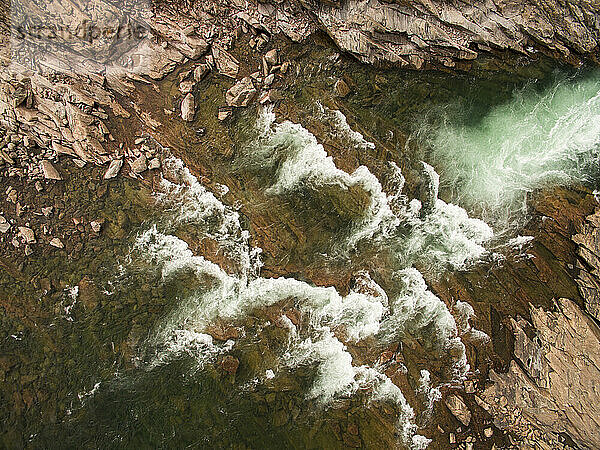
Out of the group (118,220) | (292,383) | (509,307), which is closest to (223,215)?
(118,220)

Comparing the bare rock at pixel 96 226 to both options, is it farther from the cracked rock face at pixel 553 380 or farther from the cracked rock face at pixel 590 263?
the cracked rock face at pixel 590 263

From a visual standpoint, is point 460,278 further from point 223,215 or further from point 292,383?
point 223,215

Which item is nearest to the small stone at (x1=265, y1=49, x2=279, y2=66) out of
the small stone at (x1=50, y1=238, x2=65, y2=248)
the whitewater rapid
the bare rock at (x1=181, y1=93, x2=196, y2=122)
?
the whitewater rapid

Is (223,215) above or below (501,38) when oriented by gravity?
below

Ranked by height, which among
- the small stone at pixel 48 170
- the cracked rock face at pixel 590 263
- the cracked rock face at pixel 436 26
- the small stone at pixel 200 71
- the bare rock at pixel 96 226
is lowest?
the bare rock at pixel 96 226

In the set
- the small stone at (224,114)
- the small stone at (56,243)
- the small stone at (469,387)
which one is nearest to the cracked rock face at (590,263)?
the small stone at (469,387)

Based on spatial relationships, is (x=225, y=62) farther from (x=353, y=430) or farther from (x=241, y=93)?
(x=353, y=430)

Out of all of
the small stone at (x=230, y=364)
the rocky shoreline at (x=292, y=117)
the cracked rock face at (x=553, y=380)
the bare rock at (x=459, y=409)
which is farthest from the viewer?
the small stone at (x=230, y=364)
